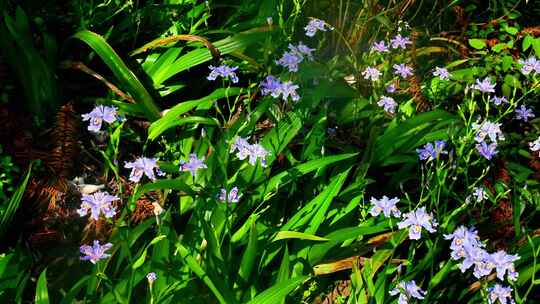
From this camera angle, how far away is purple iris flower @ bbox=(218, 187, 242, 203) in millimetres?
2121

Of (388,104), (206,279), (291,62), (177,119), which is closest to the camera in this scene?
(206,279)

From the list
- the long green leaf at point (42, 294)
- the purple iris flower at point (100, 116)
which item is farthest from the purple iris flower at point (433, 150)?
the long green leaf at point (42, 294)

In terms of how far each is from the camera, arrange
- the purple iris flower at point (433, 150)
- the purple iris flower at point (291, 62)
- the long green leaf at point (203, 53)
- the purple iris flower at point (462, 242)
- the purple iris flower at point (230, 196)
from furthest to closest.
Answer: the long green leaf at point (203, 53) < the purple iris flower at point (291, 62) < the purple iris flower at point (433, 150) < the purple iris flower at point (230, 196) < the purple iris flower at point (462, 242)

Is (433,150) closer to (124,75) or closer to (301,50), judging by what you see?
(301,50)

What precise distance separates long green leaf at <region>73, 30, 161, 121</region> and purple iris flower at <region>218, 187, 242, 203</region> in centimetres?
68

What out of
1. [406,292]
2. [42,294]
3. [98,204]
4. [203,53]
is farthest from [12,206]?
[406,292]

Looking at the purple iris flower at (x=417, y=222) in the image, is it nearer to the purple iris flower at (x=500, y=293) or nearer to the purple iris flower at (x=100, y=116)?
the purple iris flower at (x=500, y=293)

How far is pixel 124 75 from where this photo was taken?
2.69m

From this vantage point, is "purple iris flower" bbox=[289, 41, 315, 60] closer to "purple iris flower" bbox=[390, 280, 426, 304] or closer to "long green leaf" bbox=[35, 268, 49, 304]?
"purple iris flower" bbox=[390, 280, 426, 304]

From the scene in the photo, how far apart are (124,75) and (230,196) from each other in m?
0.83

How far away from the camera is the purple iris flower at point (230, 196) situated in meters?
2.12

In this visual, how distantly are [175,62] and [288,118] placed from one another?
62 cm

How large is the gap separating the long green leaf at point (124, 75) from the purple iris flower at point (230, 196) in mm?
680

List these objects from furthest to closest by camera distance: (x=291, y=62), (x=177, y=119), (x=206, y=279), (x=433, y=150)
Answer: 1. (x=177, y=119)
2. (x=291, y=62)
3. (x=433, y=150)
4. (x=206, y=279)
